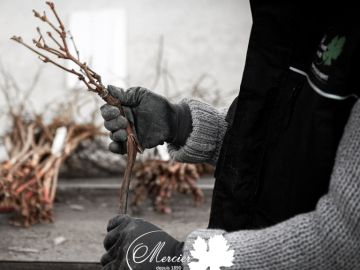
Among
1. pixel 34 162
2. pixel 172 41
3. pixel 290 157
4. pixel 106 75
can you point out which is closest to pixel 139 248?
pixel 290 157

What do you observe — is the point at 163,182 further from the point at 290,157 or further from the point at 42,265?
the point at 290,157

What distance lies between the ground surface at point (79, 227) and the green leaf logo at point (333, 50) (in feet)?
5.77

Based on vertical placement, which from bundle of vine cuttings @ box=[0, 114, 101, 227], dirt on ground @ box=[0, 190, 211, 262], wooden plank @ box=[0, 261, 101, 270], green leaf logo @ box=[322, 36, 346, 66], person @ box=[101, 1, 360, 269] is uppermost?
green leaf logo @ box=[322, 36, 346, 66]

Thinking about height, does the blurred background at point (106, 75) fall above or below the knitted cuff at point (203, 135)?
below

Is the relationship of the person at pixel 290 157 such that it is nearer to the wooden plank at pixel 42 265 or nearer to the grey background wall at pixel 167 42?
the wooden plank at pixel 42 265

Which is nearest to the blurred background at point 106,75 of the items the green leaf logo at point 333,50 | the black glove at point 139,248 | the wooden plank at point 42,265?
the wooden plank at point 42,265

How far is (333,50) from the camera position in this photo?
1.09m

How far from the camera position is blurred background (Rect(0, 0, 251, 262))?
3.66 meters

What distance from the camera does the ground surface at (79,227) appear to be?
2.71 m

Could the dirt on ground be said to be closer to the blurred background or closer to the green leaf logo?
the blurred background

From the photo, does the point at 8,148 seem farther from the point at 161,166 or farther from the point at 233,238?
the point at 233,238

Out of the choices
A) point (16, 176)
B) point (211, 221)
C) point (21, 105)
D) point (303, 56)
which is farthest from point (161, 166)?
point (303, 56)

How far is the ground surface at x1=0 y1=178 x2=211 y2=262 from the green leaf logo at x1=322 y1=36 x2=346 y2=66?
1.76 metres

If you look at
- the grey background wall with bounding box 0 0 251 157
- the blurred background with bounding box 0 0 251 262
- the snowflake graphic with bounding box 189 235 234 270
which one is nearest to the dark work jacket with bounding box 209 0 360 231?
the snowflake graphic with bounding box 189 235 234 270
